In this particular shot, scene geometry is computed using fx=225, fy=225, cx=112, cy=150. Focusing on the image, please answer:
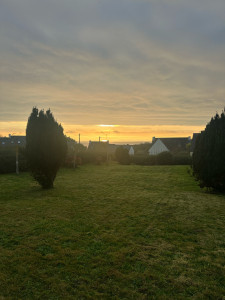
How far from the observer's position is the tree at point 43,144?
13016 millimetres

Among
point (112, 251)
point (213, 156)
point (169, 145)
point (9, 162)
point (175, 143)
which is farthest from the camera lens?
point (175, 143)

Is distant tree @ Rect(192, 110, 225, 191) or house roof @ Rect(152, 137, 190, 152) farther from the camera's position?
house roof @ Rect(152, 137, 190, 152)

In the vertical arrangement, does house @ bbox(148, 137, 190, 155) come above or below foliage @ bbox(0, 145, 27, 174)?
above

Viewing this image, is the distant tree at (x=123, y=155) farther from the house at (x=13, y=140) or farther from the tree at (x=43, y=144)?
the house at (x=13, y=140)

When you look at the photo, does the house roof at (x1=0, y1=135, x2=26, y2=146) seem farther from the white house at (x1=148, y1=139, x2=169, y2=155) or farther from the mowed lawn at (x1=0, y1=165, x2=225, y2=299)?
the mowed lawn at (x1=0, y1=165, x2=225, y2=299)

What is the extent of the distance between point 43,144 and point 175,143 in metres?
53.2

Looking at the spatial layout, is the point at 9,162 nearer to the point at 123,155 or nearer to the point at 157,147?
the point at 123,155

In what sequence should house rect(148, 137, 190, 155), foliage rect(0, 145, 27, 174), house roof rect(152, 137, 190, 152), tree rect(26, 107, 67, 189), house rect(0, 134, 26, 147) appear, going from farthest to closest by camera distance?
house rect(0, 134, 26, 147)
house roof rect(152, 137, 190, 152)
house rect(148, 137, 190, 155)
foliage rect(0, 145, 27, 174)
tree rect(26, 107, 67, 189)

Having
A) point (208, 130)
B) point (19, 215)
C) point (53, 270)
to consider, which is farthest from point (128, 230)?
point (208, 130)

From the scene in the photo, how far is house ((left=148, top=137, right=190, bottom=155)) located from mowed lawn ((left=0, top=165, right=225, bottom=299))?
5107 centimetres

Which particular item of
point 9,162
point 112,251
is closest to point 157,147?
point 9,162

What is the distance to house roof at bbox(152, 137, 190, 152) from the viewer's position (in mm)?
60438

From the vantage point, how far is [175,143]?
2432 inches

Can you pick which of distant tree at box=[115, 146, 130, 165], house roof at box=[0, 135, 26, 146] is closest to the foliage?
distant tree at box=[115, 146, 130, 165]
